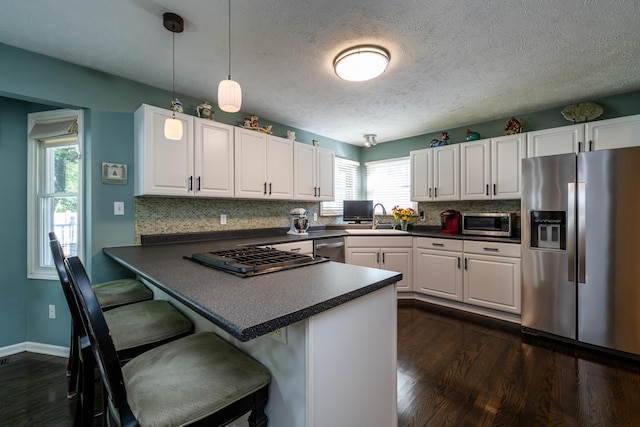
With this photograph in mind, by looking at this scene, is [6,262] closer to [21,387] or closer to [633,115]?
[21,387]

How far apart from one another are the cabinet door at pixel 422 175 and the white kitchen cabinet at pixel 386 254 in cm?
69

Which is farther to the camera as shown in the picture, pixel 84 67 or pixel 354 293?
pixel 84 67

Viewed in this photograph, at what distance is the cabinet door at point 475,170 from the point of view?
325cm

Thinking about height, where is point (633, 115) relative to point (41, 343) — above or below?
above

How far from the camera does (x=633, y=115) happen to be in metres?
2.51

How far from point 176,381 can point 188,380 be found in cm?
4

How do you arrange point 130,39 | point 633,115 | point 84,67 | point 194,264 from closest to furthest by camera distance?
point 194,264 → point 130,39 → point 84,67 → point 633,115

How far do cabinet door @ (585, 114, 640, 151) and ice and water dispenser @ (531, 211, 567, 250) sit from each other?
0.85 meters

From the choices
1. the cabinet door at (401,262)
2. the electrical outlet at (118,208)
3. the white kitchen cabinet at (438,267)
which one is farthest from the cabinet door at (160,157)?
the white kitchen cabinet at (438,267)

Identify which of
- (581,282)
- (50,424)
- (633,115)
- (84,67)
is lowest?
(50,424)

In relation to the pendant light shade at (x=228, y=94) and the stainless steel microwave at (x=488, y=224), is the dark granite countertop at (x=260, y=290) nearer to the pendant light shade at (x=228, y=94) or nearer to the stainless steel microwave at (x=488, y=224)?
the pendant light shade at (x=228, y=94)

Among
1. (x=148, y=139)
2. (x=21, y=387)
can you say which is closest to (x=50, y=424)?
(x=21, y=387)

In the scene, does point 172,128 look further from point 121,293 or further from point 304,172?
point 304,172

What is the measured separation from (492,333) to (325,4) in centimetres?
309
